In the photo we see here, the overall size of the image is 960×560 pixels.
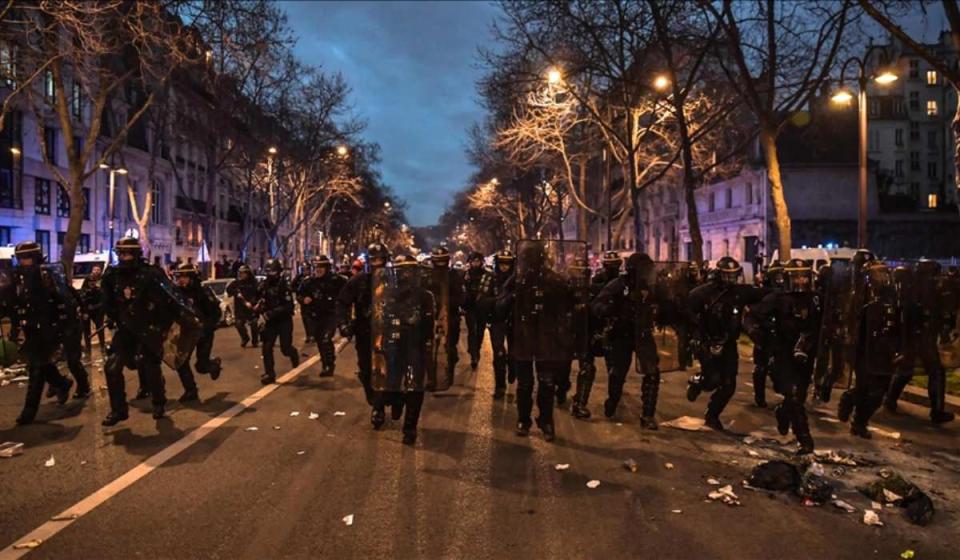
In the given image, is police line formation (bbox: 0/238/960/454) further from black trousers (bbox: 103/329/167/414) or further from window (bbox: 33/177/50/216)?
window (bbox: 33/177/50/216)

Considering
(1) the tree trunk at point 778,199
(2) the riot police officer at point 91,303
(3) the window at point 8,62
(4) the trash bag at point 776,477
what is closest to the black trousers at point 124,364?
(2) the riot police officer at point 91,303

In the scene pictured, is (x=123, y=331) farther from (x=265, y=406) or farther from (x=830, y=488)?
(x=830, y=488)

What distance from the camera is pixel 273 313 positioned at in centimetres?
1086

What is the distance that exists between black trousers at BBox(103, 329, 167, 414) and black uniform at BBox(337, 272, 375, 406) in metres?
1.91

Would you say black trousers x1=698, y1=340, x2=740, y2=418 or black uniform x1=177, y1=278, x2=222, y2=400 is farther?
black uniform x1=177, y1=278, x2=222, y2=400

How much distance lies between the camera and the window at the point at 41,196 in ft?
108

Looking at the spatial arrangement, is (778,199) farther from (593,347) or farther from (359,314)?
(359,314)

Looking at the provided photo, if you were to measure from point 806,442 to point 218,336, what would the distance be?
15.1 meters

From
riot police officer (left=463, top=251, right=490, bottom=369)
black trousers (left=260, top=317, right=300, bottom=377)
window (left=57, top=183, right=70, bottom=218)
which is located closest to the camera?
black trousers (left=260, top=317, right=300, bottom=377)

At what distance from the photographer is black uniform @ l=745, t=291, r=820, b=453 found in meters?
6.68

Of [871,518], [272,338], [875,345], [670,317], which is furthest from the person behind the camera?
[272,338]

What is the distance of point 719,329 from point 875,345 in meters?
1.45

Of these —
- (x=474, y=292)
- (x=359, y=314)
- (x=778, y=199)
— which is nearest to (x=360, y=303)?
(x=359, y=314)

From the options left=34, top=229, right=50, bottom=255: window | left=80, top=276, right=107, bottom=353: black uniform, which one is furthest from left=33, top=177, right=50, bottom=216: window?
left=80, top=276, right=107, bottom=353: black uniform
